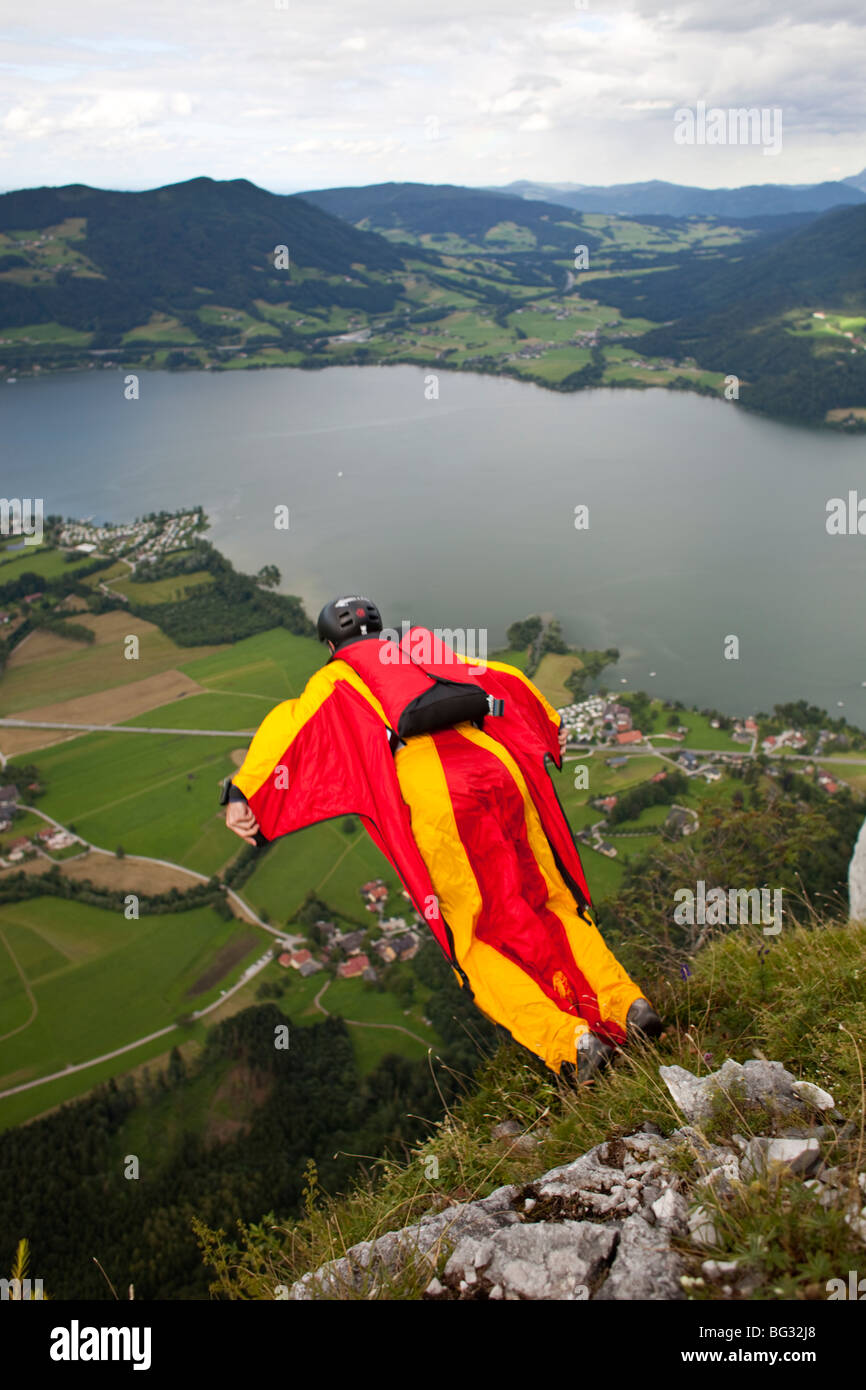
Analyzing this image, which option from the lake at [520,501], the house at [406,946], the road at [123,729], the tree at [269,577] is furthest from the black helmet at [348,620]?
the tree at [269,577]

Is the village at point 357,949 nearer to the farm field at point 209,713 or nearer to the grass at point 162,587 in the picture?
the farm field at point 209,713

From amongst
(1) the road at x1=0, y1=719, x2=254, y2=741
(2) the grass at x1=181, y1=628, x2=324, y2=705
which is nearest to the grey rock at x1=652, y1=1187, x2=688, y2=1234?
(1) the road at x1=0, y1=719, x2=254, y2=741

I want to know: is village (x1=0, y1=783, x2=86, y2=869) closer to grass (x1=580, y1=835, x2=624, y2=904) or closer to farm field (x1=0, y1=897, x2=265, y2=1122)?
farm field (x1=0, y1=897, x2=265, y2=1122)

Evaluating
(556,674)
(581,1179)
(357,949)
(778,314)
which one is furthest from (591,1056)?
(778,314)

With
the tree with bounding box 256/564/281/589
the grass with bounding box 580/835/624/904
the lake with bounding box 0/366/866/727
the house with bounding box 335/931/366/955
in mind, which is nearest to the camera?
the grass with bounding box 580/835/624/904

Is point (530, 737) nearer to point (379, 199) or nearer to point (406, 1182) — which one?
point (406, 1182)
